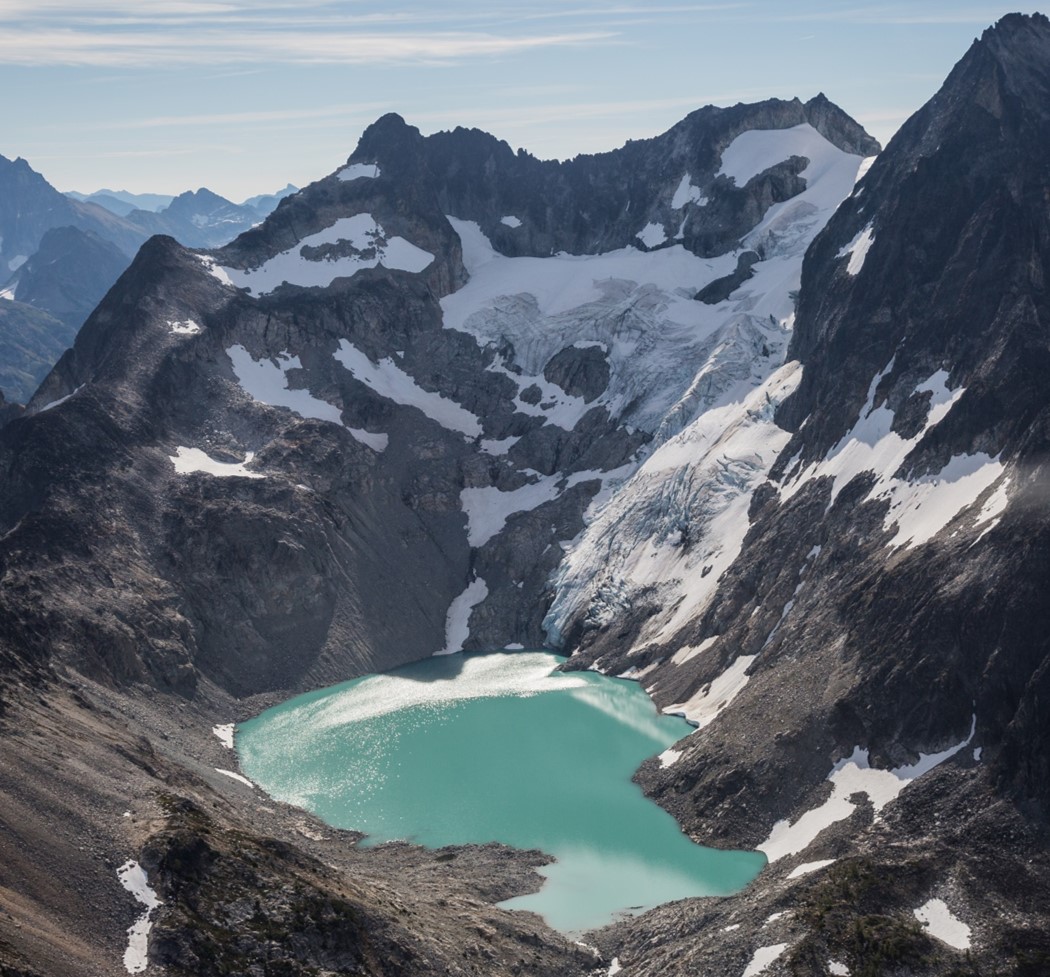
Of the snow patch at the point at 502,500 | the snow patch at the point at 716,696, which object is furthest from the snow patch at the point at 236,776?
the snow patch at the point at 502,500

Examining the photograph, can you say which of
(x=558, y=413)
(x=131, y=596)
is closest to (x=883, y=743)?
(x=131, y=596)

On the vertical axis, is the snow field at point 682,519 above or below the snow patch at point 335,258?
below

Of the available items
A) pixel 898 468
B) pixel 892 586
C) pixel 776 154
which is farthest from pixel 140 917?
pixel 776 154

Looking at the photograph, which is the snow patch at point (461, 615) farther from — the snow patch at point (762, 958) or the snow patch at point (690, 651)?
the snow patch at point (762, 958)

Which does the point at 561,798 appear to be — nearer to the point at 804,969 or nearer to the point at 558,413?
the point at 804,969

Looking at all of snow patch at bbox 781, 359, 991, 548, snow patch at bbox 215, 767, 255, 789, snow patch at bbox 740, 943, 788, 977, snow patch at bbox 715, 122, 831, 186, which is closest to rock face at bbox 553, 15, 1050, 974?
snow patch at bbox 781, 359, 991, 548

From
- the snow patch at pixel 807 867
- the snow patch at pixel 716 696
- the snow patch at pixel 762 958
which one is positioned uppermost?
the snow patch at pixel 716 696
